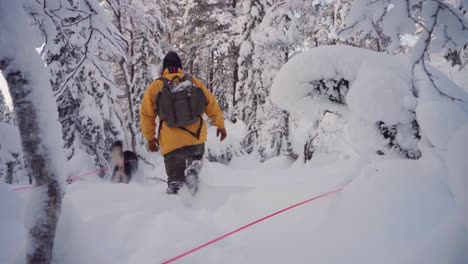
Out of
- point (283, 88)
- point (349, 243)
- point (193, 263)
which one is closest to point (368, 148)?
point (283, 88)

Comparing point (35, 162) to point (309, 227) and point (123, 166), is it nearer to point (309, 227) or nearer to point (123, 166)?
point (309, 227)

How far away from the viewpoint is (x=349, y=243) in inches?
79.9

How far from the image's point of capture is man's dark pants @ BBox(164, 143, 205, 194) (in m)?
4.09

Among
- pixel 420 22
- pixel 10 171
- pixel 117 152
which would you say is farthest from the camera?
pixel 10 171

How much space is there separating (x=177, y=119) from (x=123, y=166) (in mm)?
4285

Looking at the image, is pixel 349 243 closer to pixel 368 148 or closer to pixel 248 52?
pixel 368 148

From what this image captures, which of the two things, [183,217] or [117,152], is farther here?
[117,152]

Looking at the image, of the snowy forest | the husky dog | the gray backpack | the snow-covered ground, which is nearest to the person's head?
the gray backpack

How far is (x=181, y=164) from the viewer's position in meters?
4.22

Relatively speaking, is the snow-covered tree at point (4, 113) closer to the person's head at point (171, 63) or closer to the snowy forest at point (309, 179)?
the person's head at point (171, 63)

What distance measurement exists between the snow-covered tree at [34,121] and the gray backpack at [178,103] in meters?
2.28

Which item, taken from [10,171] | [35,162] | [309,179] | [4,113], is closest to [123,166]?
[309,179]

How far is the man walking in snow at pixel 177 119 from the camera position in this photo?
13.0ft

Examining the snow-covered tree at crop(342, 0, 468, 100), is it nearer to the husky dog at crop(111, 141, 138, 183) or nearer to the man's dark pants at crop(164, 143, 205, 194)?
the man's dark pants at crop(164, 143, 205, 194)
